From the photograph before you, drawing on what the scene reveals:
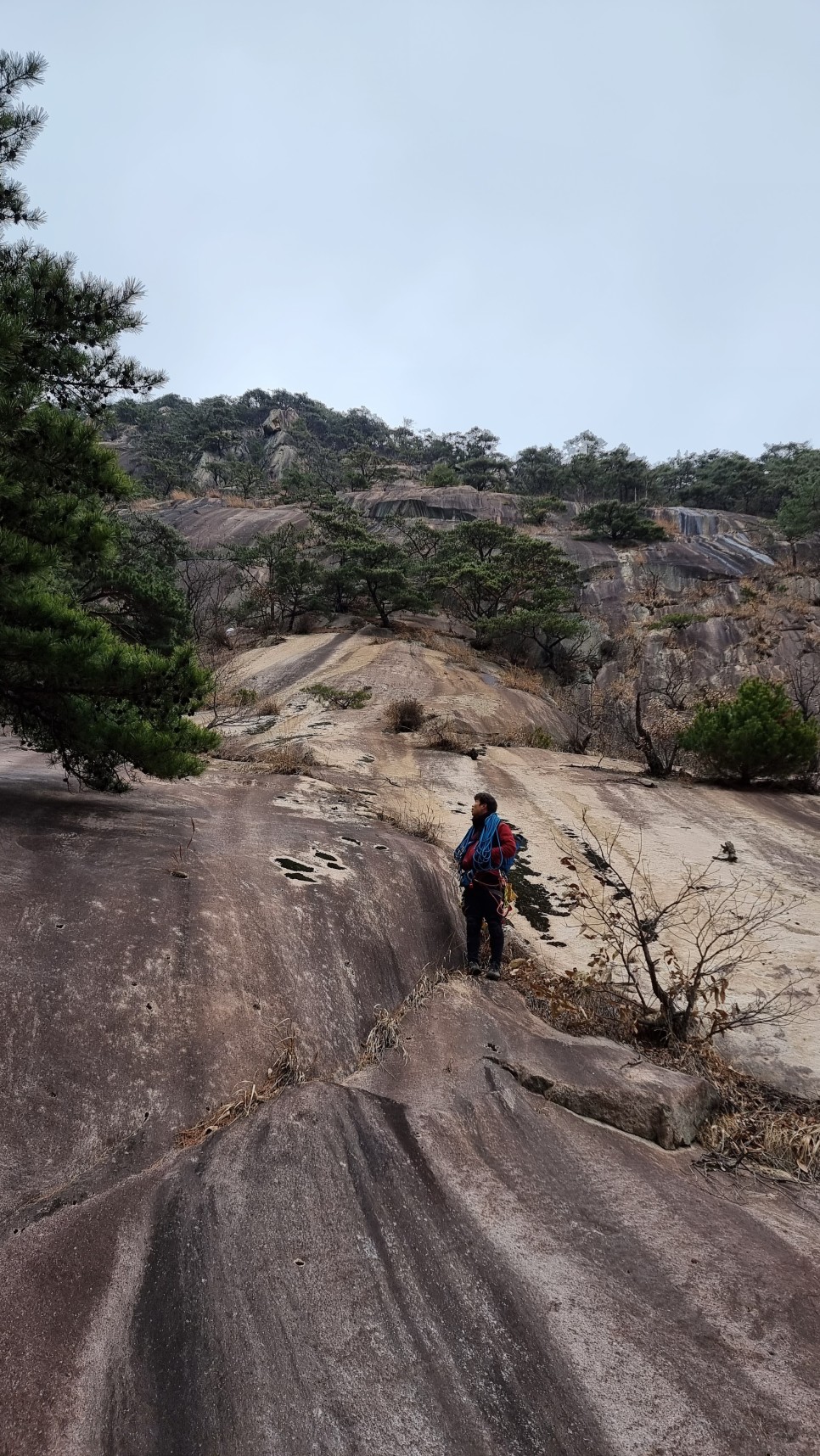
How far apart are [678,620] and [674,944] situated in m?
24.0

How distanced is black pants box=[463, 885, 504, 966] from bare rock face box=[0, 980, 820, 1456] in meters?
2.26

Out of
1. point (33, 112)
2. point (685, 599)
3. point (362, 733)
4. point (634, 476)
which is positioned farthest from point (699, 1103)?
point (634, 476)

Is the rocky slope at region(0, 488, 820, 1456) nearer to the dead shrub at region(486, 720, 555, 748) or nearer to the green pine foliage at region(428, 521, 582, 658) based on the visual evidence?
the dead shrub at region(486, 720, 555, 748)

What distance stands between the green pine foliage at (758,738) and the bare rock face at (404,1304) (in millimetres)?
9889

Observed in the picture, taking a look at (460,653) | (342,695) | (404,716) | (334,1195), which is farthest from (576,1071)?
(460,653)

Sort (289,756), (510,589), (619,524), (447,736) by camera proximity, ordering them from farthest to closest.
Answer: (619,524) < (510,589) < (447,736) < (289,756)

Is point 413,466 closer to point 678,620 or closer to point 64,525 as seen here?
point 678,620

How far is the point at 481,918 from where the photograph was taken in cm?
560

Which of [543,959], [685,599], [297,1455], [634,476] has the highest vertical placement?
[634,476]

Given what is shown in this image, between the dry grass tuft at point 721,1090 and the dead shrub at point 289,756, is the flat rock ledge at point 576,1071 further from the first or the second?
the dead shrub at point 289,756

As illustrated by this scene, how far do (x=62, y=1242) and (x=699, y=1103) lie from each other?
10.7ft

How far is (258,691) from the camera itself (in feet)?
58.0

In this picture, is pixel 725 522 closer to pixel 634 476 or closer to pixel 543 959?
pixel 634 476

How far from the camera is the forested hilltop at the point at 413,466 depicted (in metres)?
47.5
